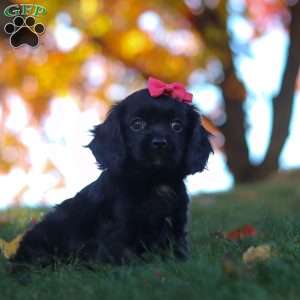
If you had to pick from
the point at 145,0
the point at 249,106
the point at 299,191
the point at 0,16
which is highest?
the point at 145,0

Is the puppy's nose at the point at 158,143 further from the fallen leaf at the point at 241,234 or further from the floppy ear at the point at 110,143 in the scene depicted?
the fallen leaf at the point at 241,234

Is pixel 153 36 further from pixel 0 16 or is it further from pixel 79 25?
pixel 0 16

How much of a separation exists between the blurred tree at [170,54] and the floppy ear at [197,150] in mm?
8542

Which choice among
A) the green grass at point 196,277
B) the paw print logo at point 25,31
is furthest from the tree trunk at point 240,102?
the green grass at point 196,277

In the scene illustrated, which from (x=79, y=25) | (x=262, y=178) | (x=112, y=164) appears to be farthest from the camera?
(x=262, y=178)

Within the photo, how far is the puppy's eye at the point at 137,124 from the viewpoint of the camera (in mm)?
4523

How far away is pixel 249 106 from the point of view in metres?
14.8

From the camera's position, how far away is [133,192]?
440cm

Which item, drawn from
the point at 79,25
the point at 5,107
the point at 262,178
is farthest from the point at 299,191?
the point at 5,107

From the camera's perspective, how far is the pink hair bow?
4.56m

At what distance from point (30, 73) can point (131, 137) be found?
1076 centimetres

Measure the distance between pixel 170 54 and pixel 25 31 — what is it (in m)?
7.55

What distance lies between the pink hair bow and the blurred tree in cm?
853

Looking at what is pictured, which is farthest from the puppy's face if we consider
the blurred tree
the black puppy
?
the blurred tree
